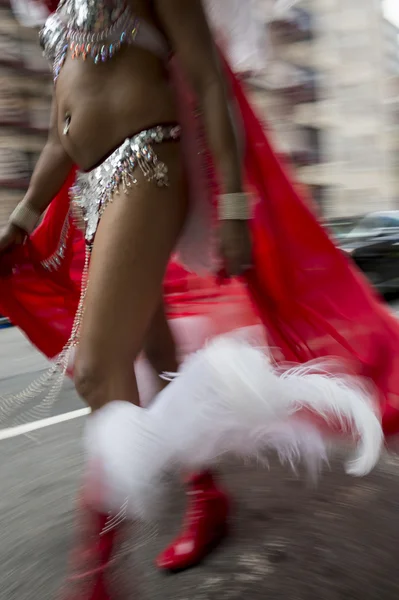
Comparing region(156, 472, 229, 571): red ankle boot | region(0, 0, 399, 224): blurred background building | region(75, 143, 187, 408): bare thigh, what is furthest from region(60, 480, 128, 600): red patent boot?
region(0, 0, 399, 224): blurred background building

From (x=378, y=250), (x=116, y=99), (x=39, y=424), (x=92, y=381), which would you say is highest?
(x=116, y=99)

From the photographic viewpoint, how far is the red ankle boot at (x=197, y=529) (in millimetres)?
2021

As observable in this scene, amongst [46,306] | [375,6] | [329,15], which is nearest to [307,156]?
[329,15]

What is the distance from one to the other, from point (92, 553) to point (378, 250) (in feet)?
25.2

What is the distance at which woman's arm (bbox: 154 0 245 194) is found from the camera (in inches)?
59.7

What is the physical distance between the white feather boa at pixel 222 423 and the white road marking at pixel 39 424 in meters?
2.41

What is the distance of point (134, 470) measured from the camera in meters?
1.33

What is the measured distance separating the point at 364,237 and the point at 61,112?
24.5ft

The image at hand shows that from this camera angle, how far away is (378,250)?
8.65 meters

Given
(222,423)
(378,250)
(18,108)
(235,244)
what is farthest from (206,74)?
(18,108)

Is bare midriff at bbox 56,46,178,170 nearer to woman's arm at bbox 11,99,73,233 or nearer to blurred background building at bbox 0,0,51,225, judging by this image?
woman's arm at bbox 11,99,73,233

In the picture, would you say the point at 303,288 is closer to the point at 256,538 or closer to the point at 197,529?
the point at 197,529

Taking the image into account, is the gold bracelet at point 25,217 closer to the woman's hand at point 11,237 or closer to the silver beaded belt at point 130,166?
the woman's hand at point 11,237

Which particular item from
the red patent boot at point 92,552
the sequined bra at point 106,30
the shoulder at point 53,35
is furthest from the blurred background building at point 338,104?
the red patent boot at point 92,552
